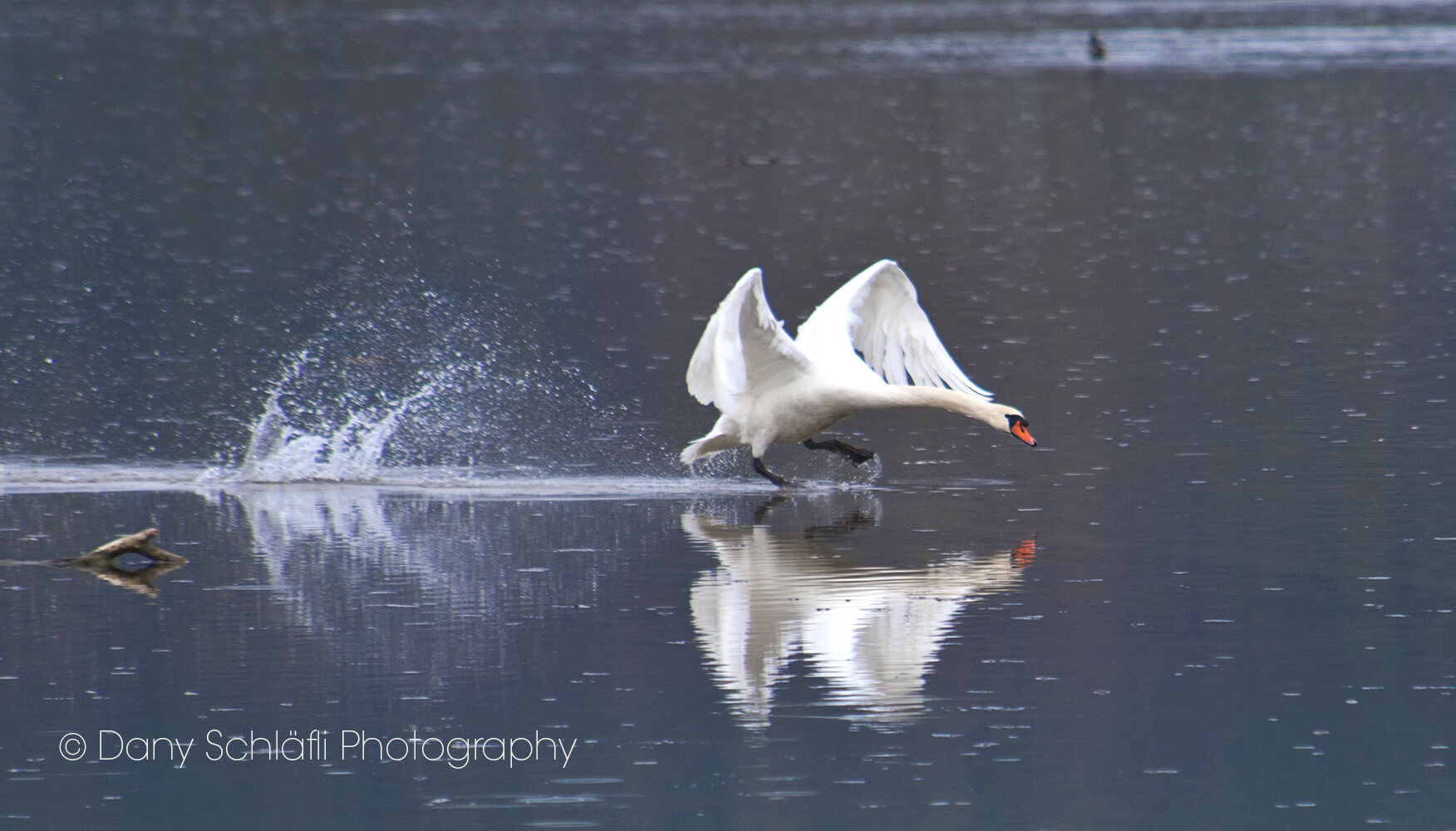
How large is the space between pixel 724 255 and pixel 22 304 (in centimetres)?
714

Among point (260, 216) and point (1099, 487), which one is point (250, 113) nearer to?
point (260, 216)

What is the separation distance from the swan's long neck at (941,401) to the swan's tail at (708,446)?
3.63ft

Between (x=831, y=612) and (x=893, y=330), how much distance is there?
4648 mm

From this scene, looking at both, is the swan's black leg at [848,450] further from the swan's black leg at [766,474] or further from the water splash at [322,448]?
the water splash at [322,448]

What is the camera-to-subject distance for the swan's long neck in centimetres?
1328

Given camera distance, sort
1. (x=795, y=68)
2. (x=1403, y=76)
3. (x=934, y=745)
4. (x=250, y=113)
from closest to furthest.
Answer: (x=934, y=745), (x=250, y=113), (x=1403, y=76), (x=795, y=68)

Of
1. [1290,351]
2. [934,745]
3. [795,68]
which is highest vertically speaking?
[795,68]

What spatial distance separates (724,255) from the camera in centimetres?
2512

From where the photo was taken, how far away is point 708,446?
14.4m

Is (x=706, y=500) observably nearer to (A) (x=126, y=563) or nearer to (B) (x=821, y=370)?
(B) (x=821, y=370)

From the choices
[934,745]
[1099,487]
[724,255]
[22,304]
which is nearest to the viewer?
[934,745]

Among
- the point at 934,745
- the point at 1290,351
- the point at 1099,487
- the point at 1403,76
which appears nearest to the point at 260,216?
the point at 1290,351

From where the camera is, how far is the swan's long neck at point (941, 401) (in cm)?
1328

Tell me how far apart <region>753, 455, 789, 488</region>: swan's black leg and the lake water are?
16cm
